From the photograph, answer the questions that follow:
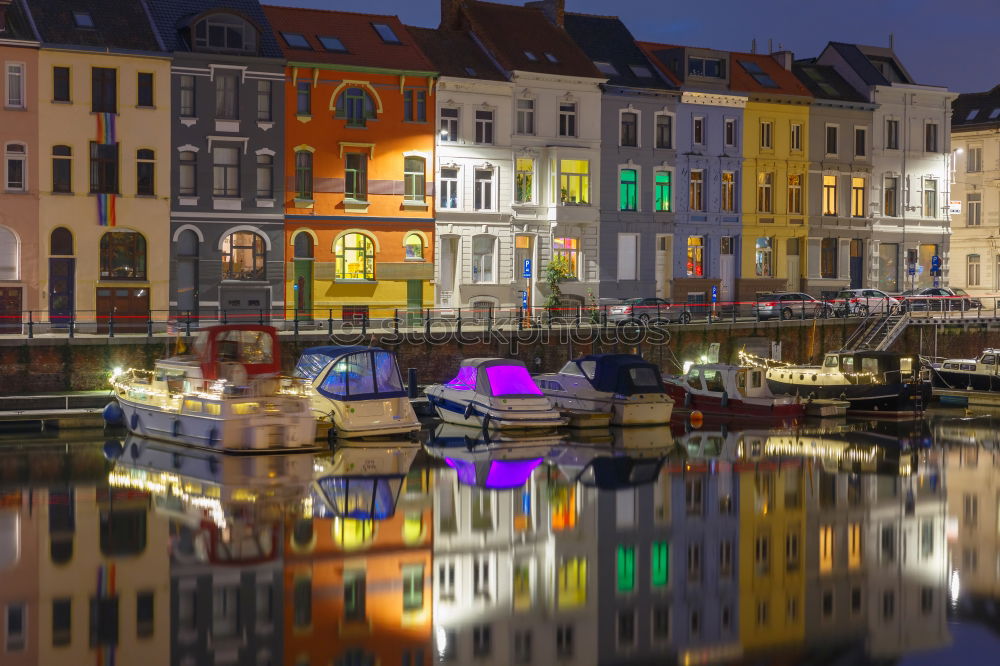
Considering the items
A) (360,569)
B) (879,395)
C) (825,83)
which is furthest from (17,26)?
(825,83)

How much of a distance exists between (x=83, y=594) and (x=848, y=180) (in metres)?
53.4

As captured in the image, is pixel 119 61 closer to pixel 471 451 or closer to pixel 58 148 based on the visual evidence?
pixel 58 148

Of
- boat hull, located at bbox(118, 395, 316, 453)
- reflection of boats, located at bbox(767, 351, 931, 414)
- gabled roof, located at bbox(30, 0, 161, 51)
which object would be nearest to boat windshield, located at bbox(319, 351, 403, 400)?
boat hull, located at bbox(118, 395, 316, 453)

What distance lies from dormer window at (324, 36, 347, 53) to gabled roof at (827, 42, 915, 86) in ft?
88.7

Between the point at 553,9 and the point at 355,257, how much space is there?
15.8 metres

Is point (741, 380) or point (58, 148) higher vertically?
point (58, 148)

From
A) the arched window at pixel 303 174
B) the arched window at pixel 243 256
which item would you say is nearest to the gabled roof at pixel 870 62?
the arched window at pixel 303 174

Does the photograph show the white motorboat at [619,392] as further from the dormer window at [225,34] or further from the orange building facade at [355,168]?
the dormer window at [225,34]

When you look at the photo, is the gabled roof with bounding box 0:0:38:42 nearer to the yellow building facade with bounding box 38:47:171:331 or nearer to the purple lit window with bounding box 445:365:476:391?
the yellow building facade with bounding box 38:47:171:331

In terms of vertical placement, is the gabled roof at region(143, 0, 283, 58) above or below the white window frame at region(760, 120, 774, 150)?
above

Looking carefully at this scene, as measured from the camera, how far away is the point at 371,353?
35.9 metres

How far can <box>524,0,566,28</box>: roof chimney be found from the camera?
62.6 m

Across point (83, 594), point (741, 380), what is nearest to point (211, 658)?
point (83, 594)

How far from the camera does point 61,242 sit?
49.6 metres
